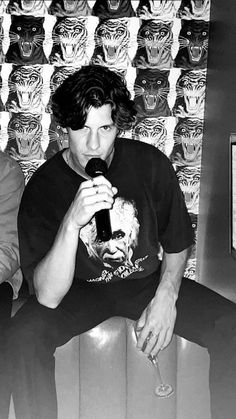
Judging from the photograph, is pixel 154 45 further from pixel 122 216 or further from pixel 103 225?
pixel 103 225

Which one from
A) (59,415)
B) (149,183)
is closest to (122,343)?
(59,415)

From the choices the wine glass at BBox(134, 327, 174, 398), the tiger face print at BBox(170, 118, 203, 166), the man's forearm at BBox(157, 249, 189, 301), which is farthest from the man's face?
the tiger face print at BBox(170, 118, 203, 166)

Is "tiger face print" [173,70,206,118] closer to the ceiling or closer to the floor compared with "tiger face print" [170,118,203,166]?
closer to the ceiling

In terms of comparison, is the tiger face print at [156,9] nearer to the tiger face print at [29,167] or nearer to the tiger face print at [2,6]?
the tiger face print at [2,6]

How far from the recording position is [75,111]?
153cm

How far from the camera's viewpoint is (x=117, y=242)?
1.65m

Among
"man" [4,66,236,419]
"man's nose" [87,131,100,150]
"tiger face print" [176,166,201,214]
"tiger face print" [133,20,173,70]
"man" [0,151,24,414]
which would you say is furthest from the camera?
"tiger face print" [176,166,201,214]

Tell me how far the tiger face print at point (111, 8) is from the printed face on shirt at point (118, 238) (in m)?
0.90

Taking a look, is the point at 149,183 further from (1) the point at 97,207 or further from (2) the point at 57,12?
(2) the point at 57,12

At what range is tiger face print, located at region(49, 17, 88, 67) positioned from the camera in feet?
7.18

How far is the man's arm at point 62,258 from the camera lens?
1.33m

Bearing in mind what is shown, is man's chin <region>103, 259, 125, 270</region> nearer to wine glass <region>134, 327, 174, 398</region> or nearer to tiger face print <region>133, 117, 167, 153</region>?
wine glass <region>134, 327, 174, 398</region>

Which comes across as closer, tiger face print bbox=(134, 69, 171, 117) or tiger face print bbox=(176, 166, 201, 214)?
tiger face print bbox=(134, 69, 171, 117)

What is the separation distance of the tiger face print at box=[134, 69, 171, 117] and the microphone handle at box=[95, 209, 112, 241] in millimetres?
1094
